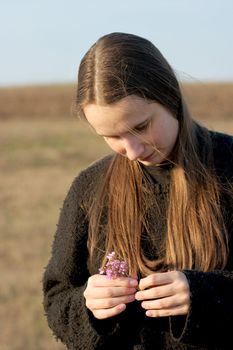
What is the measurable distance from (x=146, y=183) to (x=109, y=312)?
1.65ft

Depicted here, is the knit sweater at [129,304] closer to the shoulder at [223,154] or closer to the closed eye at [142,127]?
the shoulder at [223,154]

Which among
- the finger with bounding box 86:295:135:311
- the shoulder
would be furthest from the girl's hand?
the shoulder

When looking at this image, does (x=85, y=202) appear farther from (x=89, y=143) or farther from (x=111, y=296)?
(x=89, y=143)

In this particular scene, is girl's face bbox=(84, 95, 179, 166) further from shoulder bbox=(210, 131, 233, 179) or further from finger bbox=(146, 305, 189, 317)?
finger bbox=(146, 305, 189, 317)

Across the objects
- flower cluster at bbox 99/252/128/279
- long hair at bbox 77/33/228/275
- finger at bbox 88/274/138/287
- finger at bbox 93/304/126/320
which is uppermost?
long hair at bbox 77/33/228/275

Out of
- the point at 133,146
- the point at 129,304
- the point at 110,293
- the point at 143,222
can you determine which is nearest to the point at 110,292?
the point at 110,293

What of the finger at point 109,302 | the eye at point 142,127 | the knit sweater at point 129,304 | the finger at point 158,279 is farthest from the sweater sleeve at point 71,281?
the eye at point 142,127

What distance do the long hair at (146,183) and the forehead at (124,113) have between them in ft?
0.07

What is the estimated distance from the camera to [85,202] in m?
3.21

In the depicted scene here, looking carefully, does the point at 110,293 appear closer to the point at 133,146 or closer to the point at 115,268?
the point at 115,268

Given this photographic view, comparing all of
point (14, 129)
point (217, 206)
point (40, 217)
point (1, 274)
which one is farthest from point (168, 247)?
point (14, 129)

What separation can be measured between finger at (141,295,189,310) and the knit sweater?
0.10 feet

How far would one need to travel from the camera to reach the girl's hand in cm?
279

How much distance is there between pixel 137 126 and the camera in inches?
112
